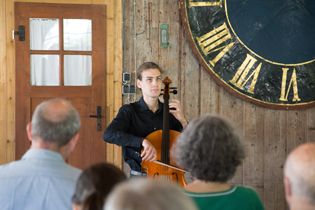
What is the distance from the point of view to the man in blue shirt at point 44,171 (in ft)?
3.75

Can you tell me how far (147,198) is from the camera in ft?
1.75

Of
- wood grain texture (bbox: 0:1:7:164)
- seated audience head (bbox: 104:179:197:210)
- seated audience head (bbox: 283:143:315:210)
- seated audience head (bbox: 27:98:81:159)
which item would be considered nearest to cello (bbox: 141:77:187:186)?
seated audience head (bbox: 27:98:81:159)

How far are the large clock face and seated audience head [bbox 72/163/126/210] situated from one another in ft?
7.69

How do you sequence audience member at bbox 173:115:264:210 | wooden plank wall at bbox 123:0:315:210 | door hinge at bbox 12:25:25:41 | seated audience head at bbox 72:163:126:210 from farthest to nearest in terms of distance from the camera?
wooden plank wall at bbox 123:0:315:210
door hinge at bbox 12:25:25:41
audience member at bbox 173:115:264:210
seated audience head at bbox 72:163:126:210

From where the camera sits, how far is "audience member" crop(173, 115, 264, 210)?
112 cm

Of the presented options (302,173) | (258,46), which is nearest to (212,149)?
(302,173)

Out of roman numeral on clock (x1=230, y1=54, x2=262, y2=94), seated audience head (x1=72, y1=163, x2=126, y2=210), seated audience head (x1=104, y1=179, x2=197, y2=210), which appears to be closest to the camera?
seated audience head (x1=104, y1=179, x2=197, y2=210)

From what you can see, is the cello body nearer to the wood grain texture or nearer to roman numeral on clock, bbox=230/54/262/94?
roman numeral on clock, bbox=230/54/262/94

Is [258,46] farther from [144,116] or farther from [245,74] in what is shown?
[144,116]

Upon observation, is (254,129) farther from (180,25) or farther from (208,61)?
(180,25)

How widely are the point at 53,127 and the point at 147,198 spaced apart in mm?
798

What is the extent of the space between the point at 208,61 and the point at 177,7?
57cm

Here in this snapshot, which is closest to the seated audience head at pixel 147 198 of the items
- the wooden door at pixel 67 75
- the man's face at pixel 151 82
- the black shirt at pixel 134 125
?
the black shirt at pixel 134 125

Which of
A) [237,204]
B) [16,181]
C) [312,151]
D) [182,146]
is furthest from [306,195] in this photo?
[16,181]
